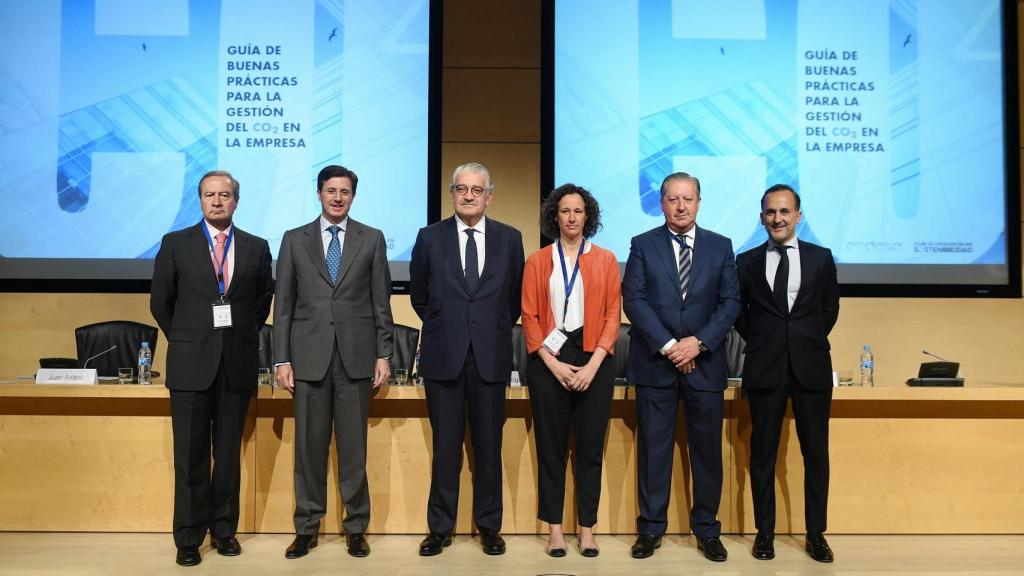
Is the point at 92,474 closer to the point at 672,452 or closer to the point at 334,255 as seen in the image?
the point at 334,255

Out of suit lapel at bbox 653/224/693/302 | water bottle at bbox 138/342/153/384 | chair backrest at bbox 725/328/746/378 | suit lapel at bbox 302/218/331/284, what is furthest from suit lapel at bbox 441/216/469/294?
chair backrest at bbox 725/328/746/378

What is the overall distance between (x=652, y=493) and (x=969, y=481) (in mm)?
1573

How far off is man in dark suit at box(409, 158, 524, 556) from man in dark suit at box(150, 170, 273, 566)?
0.75 meters

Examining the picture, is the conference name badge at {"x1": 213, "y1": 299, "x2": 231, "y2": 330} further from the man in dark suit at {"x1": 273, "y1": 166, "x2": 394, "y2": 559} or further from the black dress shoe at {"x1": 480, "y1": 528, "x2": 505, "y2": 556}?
the black dress shoe at {"x1": 480, "y1": 528, "x2": 505, "y2": 556}

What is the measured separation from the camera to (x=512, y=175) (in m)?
5.63

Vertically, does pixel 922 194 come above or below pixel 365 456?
above

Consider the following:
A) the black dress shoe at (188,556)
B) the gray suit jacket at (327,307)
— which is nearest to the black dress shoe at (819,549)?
the gray suit jacket at (327,307)

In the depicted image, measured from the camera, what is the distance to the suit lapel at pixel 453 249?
11.0ft

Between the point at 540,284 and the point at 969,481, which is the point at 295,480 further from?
the point at 969,481

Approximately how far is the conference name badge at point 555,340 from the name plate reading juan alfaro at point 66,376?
2.04 metres

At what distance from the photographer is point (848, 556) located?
3369 millimetres

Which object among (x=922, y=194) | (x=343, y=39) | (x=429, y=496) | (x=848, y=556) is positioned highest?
(x=343, y=39)

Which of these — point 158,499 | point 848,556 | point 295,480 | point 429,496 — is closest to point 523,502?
point 429,496

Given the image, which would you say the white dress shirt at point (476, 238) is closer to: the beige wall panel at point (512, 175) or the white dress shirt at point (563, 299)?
the white dress shirt at point (563, 299)
